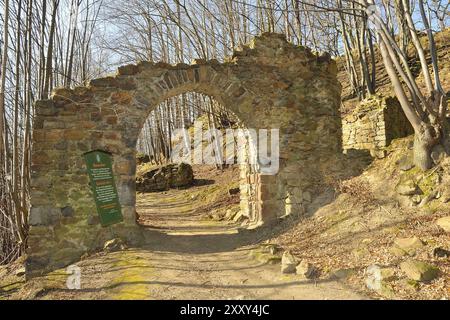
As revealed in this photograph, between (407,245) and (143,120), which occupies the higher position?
(143,120)

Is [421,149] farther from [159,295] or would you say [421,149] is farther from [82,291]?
[82,291]

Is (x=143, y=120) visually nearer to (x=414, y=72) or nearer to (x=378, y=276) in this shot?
(x=378, y=276)

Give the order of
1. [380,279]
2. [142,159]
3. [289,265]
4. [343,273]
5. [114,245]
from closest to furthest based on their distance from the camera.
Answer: [380,279], [343,273], [289,265], [114,245], [142,159]

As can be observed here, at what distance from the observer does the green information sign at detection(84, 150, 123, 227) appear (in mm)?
5496

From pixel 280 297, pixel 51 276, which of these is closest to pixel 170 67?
pixel 51 276

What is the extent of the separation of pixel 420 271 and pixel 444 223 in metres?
1.14

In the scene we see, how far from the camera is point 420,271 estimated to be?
324 cm

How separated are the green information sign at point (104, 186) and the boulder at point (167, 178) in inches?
322

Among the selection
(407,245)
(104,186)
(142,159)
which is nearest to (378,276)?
(407,245)

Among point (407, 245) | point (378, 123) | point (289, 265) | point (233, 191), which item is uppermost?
point (378, 123)

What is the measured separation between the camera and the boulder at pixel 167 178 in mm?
13891

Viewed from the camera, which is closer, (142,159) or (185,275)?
(185,275)

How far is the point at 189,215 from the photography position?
9.28 meters

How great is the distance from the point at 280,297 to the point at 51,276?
10.5 ft
